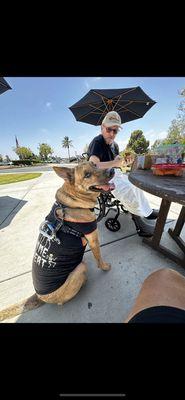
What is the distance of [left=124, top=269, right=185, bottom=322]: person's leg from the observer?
856mm

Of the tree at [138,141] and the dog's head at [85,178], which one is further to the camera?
the tree at [138,141]

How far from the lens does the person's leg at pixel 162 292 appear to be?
86 centimetres

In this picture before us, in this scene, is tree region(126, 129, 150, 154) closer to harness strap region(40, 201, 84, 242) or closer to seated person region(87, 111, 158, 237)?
seated person region(87, 111, 158, 237)

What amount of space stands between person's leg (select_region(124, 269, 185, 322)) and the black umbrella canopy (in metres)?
3.81

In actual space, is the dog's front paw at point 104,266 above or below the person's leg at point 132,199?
below

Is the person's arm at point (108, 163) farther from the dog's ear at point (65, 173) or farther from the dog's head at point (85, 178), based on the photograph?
the dog's ear at point (65, 173)

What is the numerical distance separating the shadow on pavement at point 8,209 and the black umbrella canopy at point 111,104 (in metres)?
3.01

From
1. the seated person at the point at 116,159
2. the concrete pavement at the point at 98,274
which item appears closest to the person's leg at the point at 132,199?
the seated person at the point at 116,159

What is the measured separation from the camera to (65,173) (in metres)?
1.52

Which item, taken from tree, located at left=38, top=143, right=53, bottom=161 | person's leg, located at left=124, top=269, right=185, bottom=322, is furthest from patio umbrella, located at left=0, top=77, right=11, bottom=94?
A: tree, located at left=38, top=143, right=53, bottom=161
